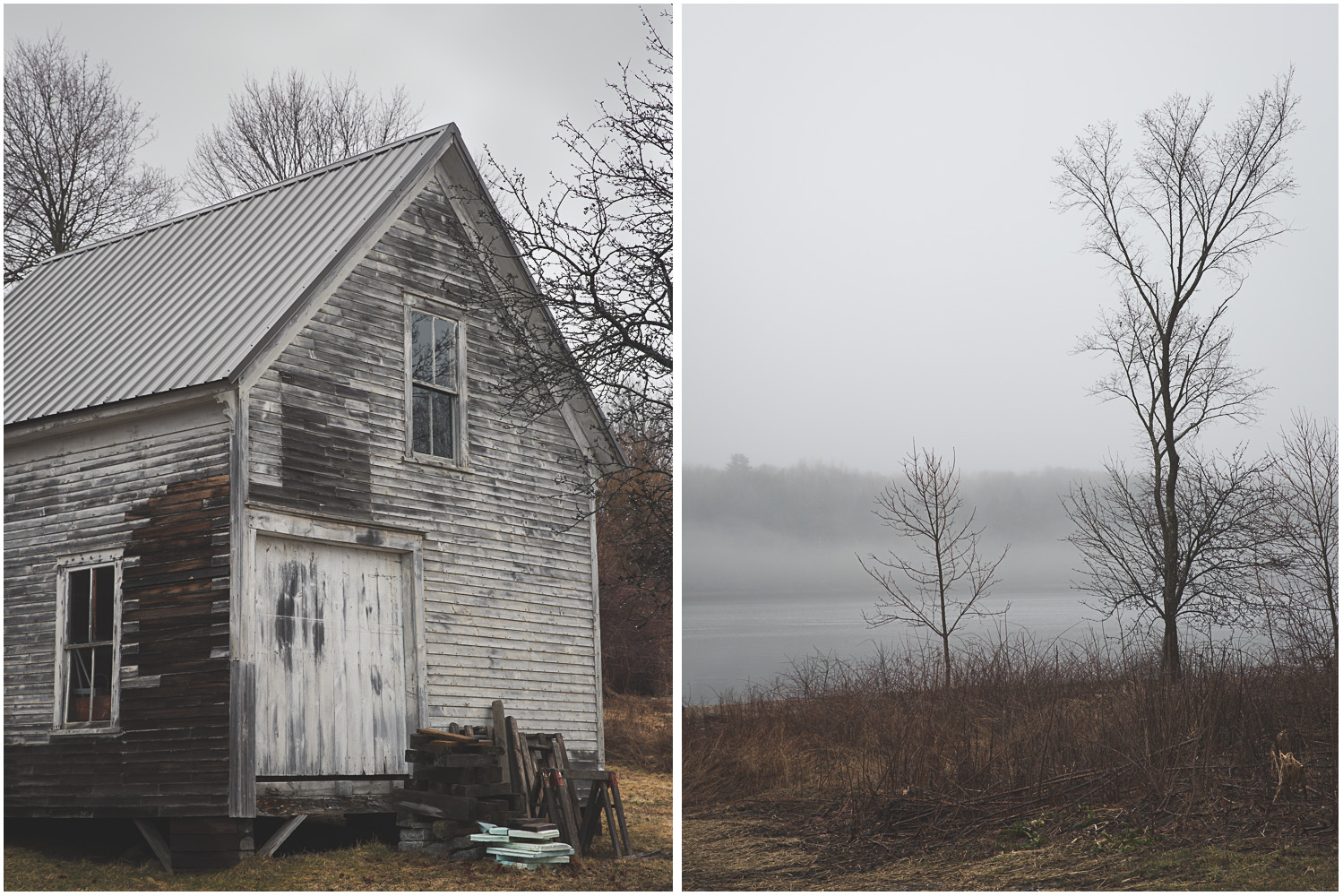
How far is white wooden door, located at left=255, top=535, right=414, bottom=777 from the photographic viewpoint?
28.2ft

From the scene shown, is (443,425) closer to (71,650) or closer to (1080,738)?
(71,650)

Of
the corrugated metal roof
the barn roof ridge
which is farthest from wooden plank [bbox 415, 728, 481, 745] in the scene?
the barn roof ridge

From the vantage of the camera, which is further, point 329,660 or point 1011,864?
point 329,660

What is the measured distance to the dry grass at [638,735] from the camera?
21.0 meters

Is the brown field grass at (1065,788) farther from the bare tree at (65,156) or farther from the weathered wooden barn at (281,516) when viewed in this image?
the bare tree at (65,156)

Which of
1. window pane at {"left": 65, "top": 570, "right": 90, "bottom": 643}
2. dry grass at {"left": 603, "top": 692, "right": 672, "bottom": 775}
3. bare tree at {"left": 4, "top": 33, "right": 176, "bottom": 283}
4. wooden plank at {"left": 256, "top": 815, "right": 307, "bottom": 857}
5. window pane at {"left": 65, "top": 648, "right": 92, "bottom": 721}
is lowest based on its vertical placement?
dry grass at {"left": 603, "top": 692, "right": 672, "bottom": 775}

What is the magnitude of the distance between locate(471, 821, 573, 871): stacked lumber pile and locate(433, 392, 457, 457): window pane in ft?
10.9

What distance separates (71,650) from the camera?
9.02 metres

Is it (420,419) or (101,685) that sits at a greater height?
(420,419)

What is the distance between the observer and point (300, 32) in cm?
990

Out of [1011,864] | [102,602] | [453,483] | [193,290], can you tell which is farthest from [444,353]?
[1011,864]

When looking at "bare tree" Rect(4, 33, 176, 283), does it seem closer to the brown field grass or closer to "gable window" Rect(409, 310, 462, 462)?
"gable window" Rect(409, 310, 462, 462)

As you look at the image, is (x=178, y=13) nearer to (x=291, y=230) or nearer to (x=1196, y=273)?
(x=291, y=230)

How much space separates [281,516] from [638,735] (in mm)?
14140
